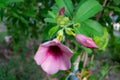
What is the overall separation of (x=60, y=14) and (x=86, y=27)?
173 millimetres

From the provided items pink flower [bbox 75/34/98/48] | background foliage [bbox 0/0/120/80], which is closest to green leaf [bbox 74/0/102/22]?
background foliage [bbox 0/0/120/80]

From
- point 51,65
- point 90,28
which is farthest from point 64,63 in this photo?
point 90,28

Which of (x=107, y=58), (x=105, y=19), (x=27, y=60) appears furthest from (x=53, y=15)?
(x=107, y=58)

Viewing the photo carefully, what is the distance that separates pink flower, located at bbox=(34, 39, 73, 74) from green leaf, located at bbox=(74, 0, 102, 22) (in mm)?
156

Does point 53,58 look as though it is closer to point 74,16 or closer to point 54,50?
point 54,50

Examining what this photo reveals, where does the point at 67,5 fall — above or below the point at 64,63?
above

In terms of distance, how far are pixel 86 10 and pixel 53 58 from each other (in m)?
0.21

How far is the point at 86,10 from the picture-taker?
3.35 ft

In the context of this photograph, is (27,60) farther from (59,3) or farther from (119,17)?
(59,3)

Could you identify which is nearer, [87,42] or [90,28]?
[87,42]

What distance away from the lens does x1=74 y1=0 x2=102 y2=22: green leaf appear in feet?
3.33

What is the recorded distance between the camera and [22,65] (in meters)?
3.36

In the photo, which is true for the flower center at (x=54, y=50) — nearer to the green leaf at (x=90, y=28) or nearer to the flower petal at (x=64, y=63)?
the flower petal at (x=64, y=63)

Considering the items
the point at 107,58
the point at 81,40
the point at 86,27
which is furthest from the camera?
the point at 107,58
